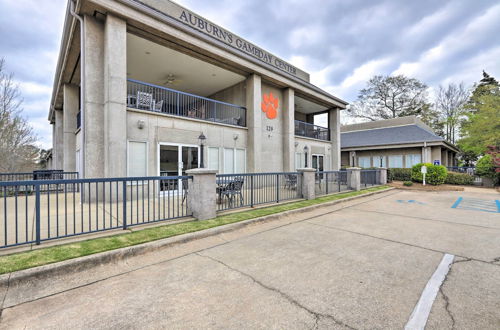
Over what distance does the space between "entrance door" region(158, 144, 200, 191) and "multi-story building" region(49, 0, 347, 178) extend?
0.15 feet

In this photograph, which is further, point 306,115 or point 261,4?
point 306,115

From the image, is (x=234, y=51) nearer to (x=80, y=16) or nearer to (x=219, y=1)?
(x=219, y=1)

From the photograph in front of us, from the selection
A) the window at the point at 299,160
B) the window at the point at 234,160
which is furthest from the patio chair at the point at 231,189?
the window at the point at 299,160

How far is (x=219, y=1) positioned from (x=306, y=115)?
15.1m

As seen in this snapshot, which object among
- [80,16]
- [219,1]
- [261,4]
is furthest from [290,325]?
[261,4]

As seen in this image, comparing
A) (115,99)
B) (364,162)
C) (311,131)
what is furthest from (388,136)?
(115,99)

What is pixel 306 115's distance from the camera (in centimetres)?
2291

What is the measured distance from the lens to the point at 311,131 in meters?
19.1

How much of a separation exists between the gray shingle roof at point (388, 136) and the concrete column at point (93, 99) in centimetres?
2442

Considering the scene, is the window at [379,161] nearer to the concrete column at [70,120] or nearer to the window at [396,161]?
the window at [396,161]

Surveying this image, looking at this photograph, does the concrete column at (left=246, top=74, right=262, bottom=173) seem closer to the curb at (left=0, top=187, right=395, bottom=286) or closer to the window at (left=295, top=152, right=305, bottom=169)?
the window at (left=295, top=152, right=305, bottom=169)

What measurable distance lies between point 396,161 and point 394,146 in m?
1.71

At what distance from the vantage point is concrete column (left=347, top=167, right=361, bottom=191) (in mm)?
12292

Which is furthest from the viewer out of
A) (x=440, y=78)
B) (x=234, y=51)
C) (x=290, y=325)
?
(x=440, y=78)
